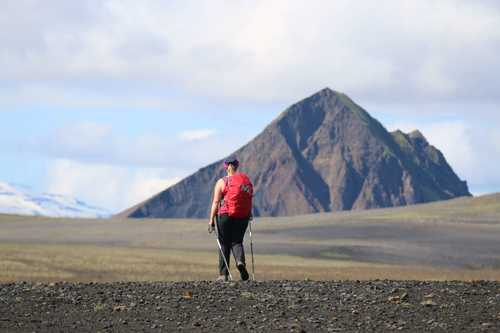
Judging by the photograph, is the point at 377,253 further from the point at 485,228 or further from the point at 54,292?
the point at 54,292

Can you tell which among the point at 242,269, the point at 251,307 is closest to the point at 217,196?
the point at 242,269

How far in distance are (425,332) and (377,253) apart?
4962 centimetres

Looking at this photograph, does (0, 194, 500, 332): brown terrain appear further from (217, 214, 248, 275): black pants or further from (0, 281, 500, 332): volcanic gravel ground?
(217, 214, 248, 275): black pants

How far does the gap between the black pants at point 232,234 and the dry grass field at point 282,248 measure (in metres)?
20.0

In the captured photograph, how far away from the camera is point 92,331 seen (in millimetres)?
12719

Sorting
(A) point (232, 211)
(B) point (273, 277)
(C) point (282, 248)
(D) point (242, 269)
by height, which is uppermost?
(A) point (232, 211)

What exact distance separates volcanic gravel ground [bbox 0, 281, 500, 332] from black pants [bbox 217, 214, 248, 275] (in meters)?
1.26

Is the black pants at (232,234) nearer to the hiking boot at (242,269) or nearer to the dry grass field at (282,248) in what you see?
the hiking boot at (242,269)

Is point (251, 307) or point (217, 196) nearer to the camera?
point (251, 307)

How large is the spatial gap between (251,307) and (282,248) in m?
51.9

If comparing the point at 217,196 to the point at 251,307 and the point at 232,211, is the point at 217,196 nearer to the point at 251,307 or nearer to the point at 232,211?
the point at 232,211

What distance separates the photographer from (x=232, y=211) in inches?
675

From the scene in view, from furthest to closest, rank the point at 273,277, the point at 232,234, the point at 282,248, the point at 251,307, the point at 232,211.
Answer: the point at 282,248 → the point at 273,277 → the point at 232,234 → the point at 232,211 → the point at 251,307

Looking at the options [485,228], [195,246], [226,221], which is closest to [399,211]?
[485,228]
